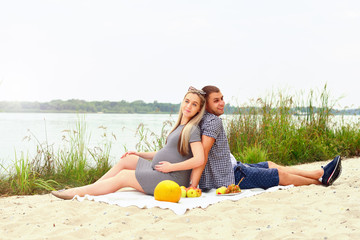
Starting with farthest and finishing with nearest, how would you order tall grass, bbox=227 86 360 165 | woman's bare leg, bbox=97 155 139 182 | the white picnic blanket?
tall grass, bbox=227 86 360 165 → woman's bare leg, bbox=97 155 139 182 → the white picnic blanket

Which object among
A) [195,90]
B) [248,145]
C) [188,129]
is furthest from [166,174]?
[248,145]

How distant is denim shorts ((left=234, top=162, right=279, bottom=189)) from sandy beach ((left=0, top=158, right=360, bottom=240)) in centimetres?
26

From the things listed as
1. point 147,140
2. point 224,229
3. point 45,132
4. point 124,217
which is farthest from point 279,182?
point 45,132

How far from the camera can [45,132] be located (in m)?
6.33

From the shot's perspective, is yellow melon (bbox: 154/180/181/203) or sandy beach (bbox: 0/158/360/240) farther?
yellow melon (bbox: 154/180/181/203)

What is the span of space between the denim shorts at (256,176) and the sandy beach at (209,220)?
26 cm

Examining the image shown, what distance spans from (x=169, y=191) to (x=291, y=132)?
4366 mm

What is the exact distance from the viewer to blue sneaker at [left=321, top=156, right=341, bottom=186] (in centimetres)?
455

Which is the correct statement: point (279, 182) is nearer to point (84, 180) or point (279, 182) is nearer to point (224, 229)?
point (224, 229)

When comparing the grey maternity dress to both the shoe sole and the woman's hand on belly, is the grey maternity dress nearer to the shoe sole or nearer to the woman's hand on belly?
the woman's hand on belly

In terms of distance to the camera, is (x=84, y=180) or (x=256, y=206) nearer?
(x=256, y=206)

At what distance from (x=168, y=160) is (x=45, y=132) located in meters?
3.06

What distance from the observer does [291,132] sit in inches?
296

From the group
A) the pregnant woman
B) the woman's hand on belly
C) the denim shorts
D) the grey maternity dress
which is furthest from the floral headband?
the denim shorts
